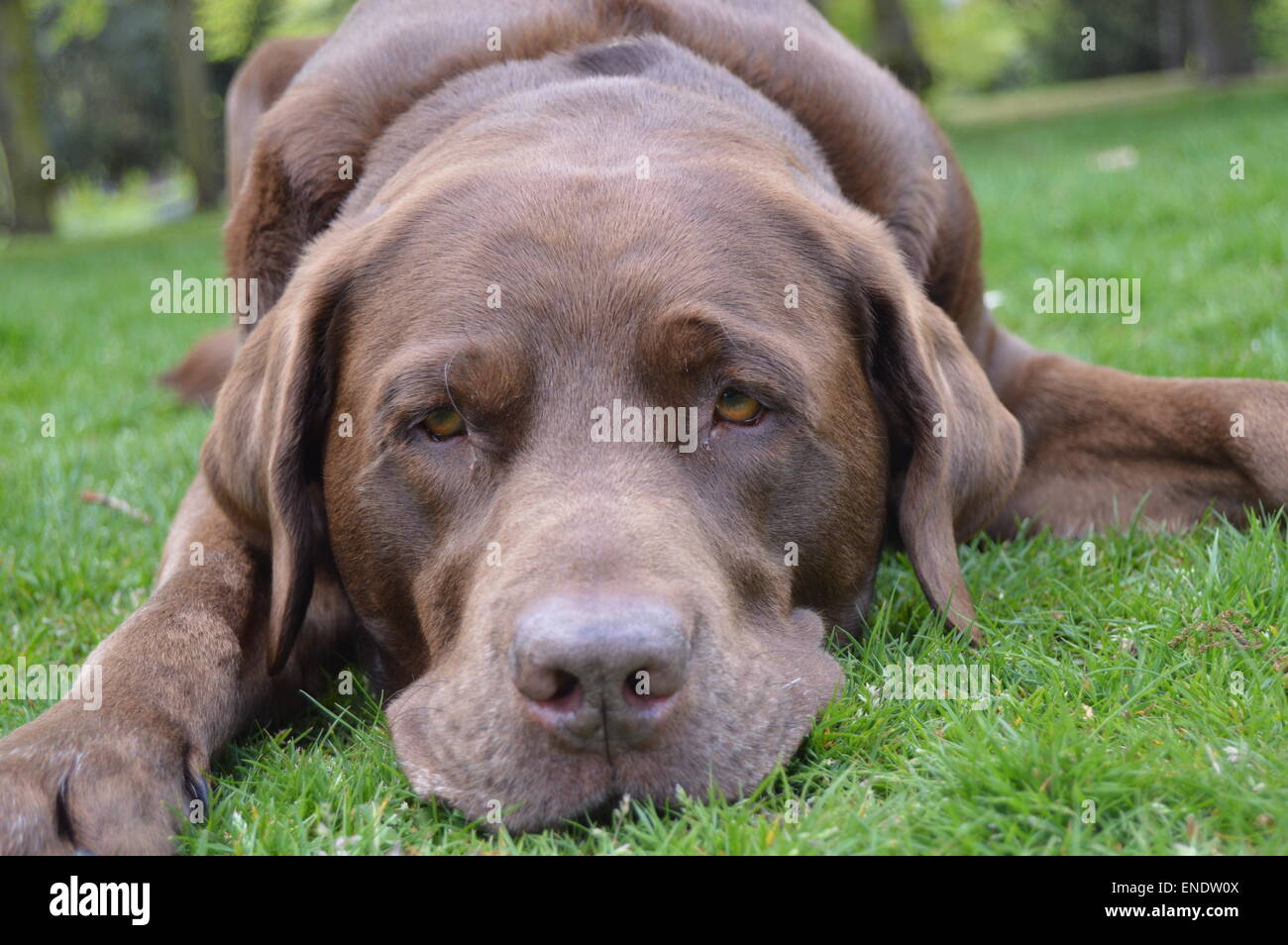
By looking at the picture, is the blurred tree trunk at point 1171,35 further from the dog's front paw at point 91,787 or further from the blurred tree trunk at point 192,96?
the dog's front paw at point 91,787

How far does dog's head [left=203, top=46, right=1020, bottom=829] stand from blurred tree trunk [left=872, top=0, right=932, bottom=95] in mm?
17094

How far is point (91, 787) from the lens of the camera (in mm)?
2285

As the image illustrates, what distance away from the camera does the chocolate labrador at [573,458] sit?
225cm

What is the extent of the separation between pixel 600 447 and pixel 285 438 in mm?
729

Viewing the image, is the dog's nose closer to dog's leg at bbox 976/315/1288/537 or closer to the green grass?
the green grass

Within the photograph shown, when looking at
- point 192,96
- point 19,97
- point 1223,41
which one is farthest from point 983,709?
point 1223,41

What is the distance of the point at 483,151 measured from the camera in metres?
3.04

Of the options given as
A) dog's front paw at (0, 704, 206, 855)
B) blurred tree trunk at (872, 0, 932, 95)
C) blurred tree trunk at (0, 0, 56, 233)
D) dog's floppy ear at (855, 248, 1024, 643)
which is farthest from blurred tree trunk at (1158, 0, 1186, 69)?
dog's front paw at (0, 704, 206, 855)

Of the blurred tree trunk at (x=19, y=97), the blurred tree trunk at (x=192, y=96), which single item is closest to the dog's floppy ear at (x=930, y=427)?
the blurred tree trunk at (x=19, y=97)

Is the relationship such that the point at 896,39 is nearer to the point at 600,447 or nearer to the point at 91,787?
the point at 600,447

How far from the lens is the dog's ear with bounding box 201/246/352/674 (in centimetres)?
285

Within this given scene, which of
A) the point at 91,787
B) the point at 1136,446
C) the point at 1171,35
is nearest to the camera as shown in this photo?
the point at 91,787

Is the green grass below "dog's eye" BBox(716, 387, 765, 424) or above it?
below
